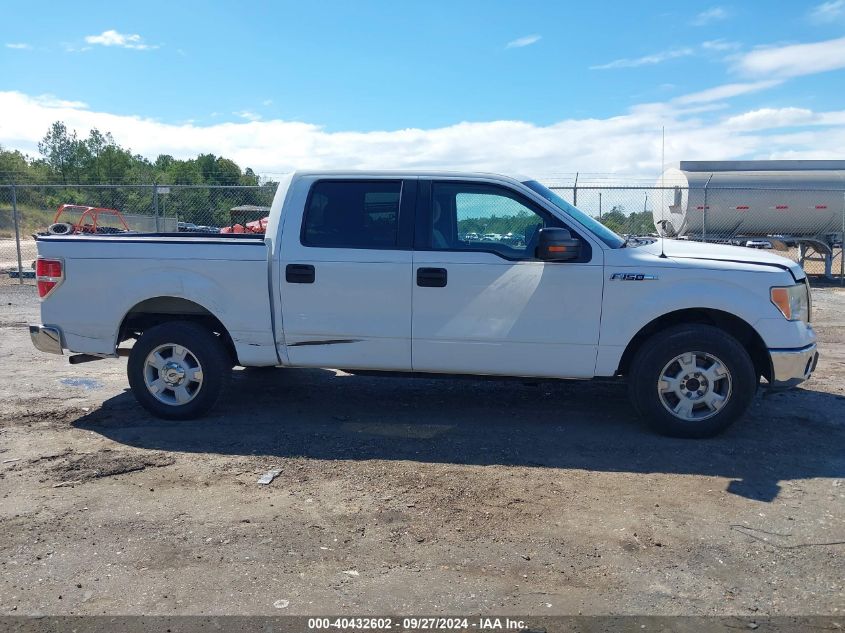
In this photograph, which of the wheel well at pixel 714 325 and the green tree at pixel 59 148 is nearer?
the wheel well at pixel 714 325

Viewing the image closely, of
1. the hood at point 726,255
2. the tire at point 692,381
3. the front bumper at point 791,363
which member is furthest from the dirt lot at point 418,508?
the hood at point 726,255

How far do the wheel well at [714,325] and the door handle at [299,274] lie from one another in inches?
99.0

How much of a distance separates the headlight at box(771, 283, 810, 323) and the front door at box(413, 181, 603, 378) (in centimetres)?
128

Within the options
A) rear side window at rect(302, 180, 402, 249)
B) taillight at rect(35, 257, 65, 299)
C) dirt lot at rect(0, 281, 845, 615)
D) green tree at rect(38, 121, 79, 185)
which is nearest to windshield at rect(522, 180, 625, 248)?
rear side window at rect(302, 180, 402, 249)

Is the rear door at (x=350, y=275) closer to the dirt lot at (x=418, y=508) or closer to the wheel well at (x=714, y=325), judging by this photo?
the dirt lot at (x=418, y=508)

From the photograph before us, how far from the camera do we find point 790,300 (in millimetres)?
5367

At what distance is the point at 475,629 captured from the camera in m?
3.14

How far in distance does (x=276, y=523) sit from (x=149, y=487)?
42.6 inches

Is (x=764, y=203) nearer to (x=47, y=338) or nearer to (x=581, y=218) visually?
(x=581, y=218)

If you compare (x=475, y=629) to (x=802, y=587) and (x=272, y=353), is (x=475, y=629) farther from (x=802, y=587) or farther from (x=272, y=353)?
(x=272, y=353)

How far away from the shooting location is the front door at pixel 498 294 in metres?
5.51

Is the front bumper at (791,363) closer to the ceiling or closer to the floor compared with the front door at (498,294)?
closer to the floor

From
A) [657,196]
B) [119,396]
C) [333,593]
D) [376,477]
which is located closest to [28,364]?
[119,396]

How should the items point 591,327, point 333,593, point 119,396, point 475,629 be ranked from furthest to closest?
1. point 119,396
2. point 591,327
3. point 333,593
4. point 475,629
